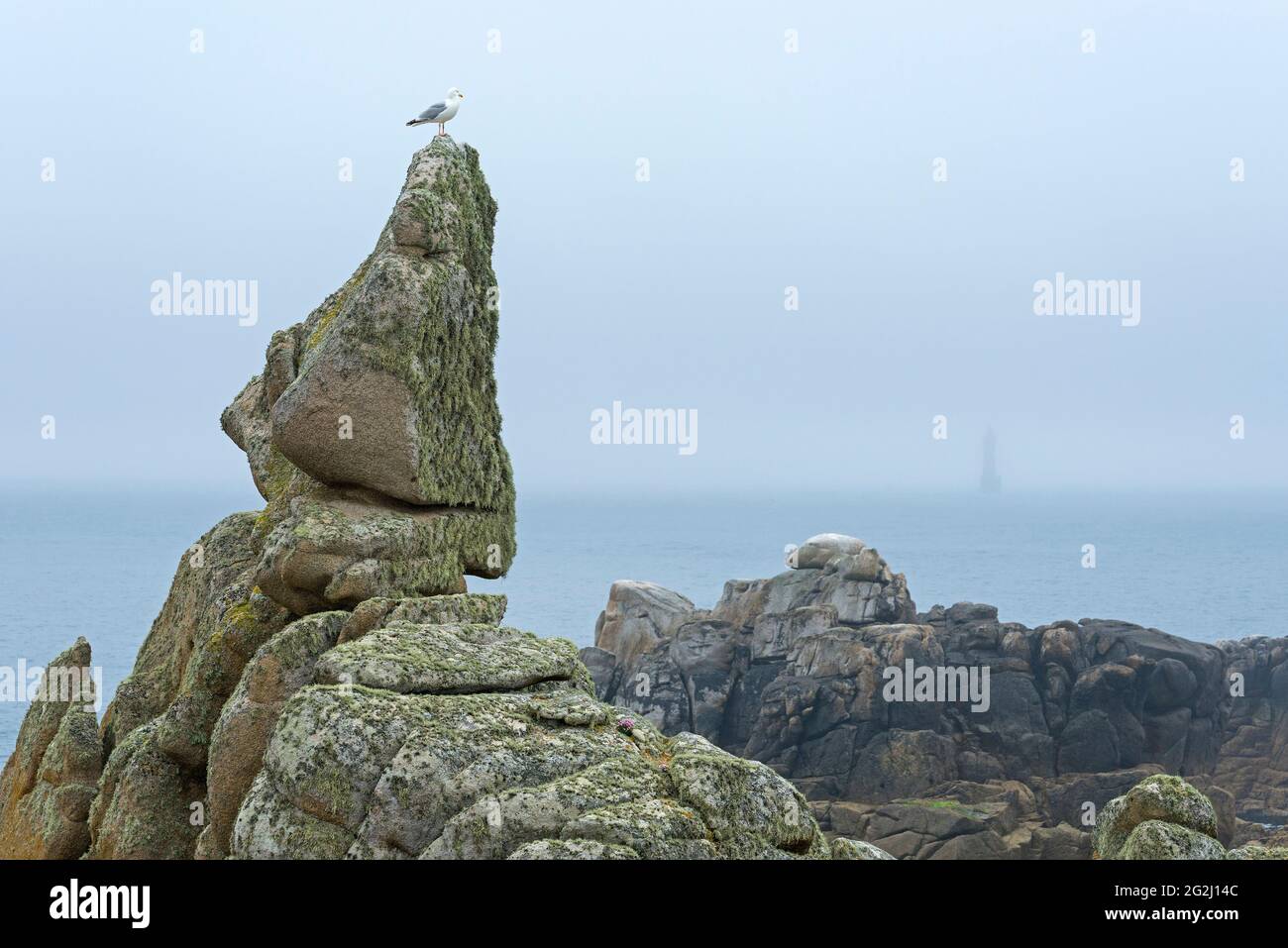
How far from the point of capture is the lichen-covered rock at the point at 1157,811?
59.0ft

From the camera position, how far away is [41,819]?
20453mm

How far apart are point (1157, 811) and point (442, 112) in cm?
1567

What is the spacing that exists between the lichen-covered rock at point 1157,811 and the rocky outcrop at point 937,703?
44.9 meters

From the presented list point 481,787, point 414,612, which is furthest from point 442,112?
point 481,787

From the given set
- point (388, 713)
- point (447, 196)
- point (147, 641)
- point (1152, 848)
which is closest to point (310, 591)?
point (388, 713)

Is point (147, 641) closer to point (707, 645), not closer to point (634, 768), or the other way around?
point (634, 768)

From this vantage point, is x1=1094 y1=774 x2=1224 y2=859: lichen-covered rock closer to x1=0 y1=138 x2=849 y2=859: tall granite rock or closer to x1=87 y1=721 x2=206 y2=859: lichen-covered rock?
x1=0 y1=138 x2=849 y2=859: tall granite rock

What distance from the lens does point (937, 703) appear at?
72.9m

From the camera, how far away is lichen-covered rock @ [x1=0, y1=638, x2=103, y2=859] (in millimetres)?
20109

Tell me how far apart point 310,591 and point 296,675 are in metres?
2.12

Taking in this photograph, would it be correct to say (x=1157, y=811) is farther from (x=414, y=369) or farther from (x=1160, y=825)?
(x=414, y=369)

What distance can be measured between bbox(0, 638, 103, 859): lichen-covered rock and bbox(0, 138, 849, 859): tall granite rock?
0.06 meters
